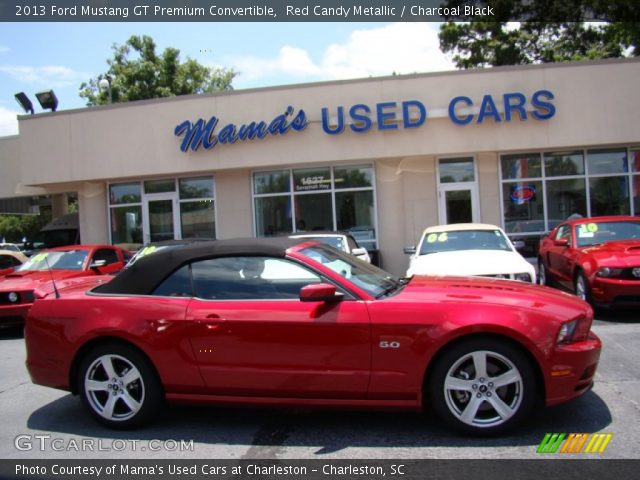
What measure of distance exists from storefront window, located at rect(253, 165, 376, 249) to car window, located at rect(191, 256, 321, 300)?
1057cm

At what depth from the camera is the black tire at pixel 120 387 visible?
4.37 meters

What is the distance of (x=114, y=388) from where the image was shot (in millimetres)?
4449

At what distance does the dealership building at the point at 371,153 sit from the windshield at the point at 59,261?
16.5 feet

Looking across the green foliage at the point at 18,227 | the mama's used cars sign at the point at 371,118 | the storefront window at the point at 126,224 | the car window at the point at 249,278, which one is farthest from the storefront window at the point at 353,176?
the green foliage at the point at 18,227

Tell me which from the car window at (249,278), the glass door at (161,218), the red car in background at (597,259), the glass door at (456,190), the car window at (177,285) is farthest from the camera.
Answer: the glass door at (161,218)

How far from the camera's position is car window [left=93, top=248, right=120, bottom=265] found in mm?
10891

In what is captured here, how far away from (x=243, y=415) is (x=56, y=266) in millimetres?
7092

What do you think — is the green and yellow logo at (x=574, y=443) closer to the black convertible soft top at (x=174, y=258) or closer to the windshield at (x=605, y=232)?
the black convertible soft top at (x=174, y=258)

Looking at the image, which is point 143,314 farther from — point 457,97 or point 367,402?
point 457,97

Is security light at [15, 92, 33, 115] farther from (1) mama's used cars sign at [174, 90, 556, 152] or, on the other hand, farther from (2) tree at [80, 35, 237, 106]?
(2) tree at [80, 35, 237, 106]

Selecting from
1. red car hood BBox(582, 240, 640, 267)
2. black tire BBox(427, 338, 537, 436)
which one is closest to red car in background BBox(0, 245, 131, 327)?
black tire BBox(427, 338, 537, 436)

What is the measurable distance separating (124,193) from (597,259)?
13027 millimetres

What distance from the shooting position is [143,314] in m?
4.40

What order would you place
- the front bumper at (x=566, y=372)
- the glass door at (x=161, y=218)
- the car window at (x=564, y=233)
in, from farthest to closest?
1. the glass door at (x=161, y=218)
2. the car window at (x=564, y=233)
3. the front bumper at (x=566, y=372)
